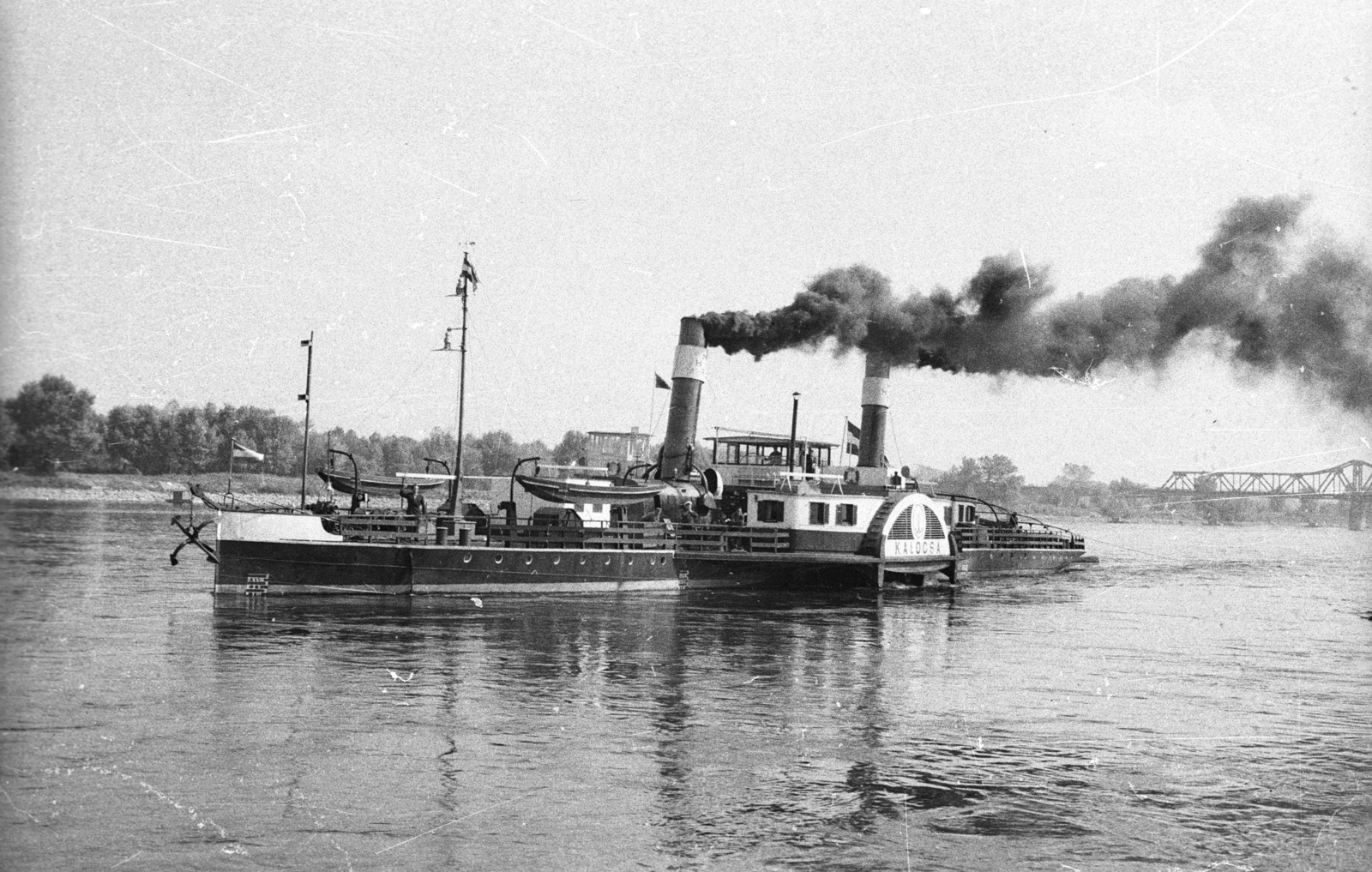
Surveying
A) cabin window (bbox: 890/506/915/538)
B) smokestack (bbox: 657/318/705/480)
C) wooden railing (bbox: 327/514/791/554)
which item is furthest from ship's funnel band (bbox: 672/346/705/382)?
cabin window (bbox: 890/506/915/538)

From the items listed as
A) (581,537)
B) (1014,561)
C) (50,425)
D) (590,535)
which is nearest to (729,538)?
(590,535)

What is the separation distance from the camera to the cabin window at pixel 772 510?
44.2 meters

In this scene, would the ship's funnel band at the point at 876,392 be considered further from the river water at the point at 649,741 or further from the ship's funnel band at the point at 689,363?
the river water at the point at 649,741

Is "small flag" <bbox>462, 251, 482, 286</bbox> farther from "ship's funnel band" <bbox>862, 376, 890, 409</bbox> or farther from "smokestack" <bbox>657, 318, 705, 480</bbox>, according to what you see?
"ship's funnel band" <bbox>862, 376, 890, 409</bbox>

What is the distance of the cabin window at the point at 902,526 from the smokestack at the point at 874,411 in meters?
9.27

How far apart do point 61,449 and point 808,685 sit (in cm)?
1386

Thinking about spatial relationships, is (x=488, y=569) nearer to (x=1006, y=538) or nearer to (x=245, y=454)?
(x=245, y=454)

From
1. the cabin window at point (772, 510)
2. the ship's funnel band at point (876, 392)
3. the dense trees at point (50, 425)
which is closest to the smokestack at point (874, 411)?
the ship's funnel band at point (876, 392)

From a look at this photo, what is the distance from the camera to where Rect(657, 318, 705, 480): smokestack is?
153 feet

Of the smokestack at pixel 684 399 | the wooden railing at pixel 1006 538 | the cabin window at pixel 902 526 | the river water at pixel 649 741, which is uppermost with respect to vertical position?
the smokestack at pixel 684 399

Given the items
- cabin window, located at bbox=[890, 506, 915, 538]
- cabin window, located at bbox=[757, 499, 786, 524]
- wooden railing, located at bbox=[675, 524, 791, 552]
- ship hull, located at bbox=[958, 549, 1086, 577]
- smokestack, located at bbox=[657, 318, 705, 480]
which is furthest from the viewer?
ship hull, located at bbox=[958, 549, 1086, 577]

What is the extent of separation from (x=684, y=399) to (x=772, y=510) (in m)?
5.93

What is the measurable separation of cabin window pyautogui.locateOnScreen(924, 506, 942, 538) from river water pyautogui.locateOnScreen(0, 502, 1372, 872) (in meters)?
13.4

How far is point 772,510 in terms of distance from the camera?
4431cm
